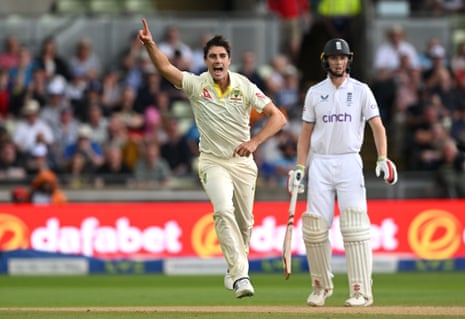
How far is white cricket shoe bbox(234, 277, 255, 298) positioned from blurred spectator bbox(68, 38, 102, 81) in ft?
37.2

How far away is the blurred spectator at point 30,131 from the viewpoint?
2114 cm

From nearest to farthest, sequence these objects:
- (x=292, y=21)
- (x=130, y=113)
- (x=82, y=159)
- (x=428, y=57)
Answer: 1. (x=82, y=159)
2. (x=130, y=113)
3. (x=428, y=57)
4. (x=292, y=21)

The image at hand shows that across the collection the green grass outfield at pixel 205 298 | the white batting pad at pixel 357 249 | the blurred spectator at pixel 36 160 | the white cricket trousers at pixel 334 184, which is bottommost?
the green grass outfield at pixel 205 298

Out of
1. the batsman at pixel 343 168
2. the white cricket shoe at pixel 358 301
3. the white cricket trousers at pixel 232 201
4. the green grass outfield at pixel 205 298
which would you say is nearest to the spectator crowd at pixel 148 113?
the green grass outfield at pixel 205 298

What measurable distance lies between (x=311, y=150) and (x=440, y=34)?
1305 cm

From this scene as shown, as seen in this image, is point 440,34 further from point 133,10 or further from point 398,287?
point 398,287

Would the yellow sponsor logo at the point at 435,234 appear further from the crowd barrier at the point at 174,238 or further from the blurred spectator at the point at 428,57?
the blurred spectator at the point at 428,57

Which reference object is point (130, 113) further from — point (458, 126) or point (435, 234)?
point (435, 234)

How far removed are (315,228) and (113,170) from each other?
9051 millimetres

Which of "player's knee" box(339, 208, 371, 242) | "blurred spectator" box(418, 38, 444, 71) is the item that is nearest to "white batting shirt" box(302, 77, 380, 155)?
"player's knee" box(339, 208, 371, 242)

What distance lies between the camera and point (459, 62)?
78.0 feet

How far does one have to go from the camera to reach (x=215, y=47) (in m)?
11.8

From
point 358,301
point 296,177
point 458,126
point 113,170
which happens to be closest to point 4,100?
point 113,170

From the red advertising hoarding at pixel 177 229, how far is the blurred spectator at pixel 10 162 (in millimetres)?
1539
